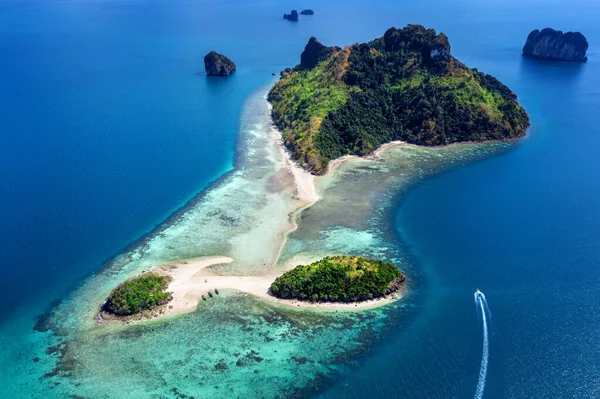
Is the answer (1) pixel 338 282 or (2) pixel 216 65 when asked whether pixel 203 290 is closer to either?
(1) pixel 338 282

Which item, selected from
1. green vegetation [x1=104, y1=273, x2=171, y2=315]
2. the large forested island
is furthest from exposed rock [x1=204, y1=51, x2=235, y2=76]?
green vegetation [x1=104, y1=273, x2=171, y2=315]

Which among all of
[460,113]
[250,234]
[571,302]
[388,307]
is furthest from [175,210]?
[460,113]

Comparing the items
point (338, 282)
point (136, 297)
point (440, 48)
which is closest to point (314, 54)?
point (440, 48)

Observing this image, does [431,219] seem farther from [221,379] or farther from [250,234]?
[221,379]

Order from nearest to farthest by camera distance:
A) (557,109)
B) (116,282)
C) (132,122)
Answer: (116,282), (132,122), (557,109)

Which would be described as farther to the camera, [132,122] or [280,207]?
[132,122]

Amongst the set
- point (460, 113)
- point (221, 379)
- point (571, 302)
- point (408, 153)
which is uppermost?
point (460, 113)

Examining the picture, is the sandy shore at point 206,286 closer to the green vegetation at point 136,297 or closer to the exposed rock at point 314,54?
the green vegetation at point 136,297

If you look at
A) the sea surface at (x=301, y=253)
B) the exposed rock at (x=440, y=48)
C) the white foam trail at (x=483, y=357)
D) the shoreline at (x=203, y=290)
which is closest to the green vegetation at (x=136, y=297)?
the shoreline at (x=203, y=290)
